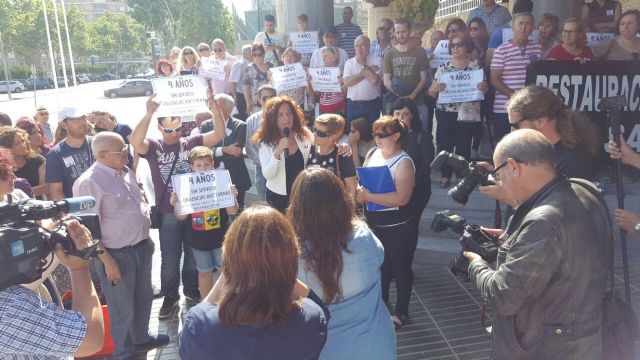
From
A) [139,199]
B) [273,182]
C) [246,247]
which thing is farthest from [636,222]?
[139,199]

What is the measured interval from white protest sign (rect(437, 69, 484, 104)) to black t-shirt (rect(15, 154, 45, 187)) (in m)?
4.51

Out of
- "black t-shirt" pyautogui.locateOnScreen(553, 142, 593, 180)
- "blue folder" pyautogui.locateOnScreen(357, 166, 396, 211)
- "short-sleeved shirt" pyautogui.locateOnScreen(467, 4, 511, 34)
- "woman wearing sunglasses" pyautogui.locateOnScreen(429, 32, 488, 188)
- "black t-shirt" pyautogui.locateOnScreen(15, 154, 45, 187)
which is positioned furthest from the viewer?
"short-sleeved shirt" pyautogui.locateOnScreen(467, 4, 511, 34)

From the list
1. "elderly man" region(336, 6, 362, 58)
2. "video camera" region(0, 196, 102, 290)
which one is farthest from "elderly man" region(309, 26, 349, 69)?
"video camera" region(0, 196, 102, 290)

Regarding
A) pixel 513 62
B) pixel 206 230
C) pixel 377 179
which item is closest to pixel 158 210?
pixel 206 230

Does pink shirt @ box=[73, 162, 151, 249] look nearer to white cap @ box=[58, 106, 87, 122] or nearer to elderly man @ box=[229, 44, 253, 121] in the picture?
white cap @ box=[58, 106, 87, 122]

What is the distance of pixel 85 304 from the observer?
6.84 feet

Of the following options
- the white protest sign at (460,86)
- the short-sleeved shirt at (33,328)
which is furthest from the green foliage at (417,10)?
the short-sleeved shirt at (33,328)

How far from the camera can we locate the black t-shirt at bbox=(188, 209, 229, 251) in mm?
4402

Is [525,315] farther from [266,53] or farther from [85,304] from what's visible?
[266,53]

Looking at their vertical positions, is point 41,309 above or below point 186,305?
above

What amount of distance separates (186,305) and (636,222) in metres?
3.93

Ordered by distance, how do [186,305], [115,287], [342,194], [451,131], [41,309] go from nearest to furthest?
[41,309]
[342,194]
[115,287]
[186,305]
[451,131]

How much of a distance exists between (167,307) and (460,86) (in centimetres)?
419

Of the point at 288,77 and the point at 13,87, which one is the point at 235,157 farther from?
the point at 13,87
